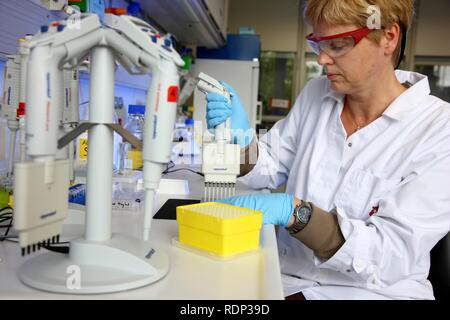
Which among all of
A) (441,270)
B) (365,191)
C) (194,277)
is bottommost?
(441,270)

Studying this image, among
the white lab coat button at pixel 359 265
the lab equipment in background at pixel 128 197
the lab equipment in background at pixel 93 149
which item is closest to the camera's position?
the lab equipment in background at pixel 93 149

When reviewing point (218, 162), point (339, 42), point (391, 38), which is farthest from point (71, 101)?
point (391, 38)

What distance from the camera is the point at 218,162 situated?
1267 millimetres

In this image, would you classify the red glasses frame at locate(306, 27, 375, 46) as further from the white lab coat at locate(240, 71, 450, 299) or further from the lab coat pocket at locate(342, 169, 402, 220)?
the lab coat pocket at locate(342, 169, 402, 220)

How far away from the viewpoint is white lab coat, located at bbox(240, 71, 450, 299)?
1.18m

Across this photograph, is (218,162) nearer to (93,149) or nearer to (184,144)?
(93,149)

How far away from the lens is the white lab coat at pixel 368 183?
118 centimetres

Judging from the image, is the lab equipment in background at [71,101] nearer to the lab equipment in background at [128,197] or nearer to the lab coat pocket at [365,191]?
the lab equipment in background at [128,197]

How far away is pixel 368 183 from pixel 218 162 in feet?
1.79

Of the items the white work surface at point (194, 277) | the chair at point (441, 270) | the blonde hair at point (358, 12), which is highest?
the blonde hair at point (358, 12)

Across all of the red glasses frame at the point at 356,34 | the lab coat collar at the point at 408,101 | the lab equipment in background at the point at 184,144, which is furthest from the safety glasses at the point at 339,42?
the lab equipment in background at the point at 184,144

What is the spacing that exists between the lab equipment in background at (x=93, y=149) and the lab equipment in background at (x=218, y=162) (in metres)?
0.43

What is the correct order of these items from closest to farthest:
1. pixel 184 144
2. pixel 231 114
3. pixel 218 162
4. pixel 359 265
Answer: pixel 359 265, pixel 218 162, pixel 231 114, pixel 184 144

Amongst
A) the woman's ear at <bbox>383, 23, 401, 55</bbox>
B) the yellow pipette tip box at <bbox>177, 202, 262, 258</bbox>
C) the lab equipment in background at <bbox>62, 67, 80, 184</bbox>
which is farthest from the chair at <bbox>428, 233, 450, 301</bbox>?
the lab equipment in background at <bbox>62, 67, 80, 184</bbox>
